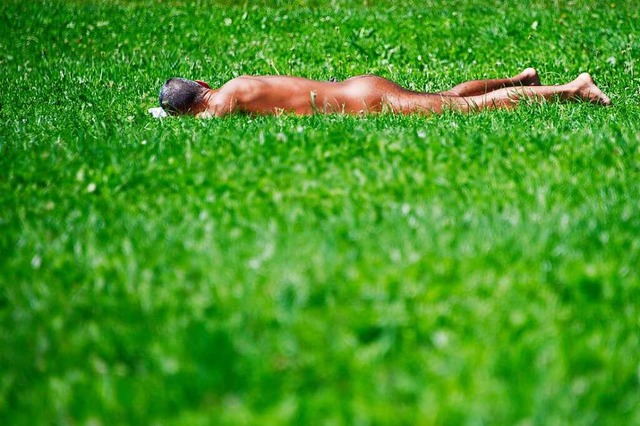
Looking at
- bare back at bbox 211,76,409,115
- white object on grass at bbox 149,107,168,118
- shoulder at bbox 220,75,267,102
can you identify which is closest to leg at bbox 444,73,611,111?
bare back at bbox 211,76,409,115

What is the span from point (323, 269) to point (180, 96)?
179 inches

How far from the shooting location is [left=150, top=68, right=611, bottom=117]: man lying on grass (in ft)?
23.0

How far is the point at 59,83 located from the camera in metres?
10.3

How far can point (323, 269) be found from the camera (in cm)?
308

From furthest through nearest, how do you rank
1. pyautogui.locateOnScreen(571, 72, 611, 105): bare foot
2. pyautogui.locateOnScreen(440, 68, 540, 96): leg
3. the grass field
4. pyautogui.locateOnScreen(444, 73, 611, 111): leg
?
1. pyautogui.locateOnScreen(440, 68, 540, 96): leg
2. pyautogui.locateOnScreen(571, 72, 611, 105): bare foot
3. pyautogui.locateOnScreen(444, 73, 611, 111): leg
4. the grass field

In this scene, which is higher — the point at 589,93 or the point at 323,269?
the point at 323,269

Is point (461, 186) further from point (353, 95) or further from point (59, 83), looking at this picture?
point (59, 83)

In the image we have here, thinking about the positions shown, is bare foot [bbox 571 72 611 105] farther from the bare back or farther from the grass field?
the bare back

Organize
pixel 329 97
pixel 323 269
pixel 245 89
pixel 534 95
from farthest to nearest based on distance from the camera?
1. pixel 534 95
2. pixel 329 97
3. pixel 245 89
4. pixel 323 269

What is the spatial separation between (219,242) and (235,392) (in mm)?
1251

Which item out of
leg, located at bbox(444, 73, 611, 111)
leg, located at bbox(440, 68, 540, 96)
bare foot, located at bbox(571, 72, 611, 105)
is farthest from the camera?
leg, located at bbox(440, 68, 540, 96)

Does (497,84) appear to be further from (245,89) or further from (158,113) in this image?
(158,113)

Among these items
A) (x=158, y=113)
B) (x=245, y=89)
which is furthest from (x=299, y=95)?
(x=158, y=113)

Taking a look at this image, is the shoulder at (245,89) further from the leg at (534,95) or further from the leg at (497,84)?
the leg at (497,84)
